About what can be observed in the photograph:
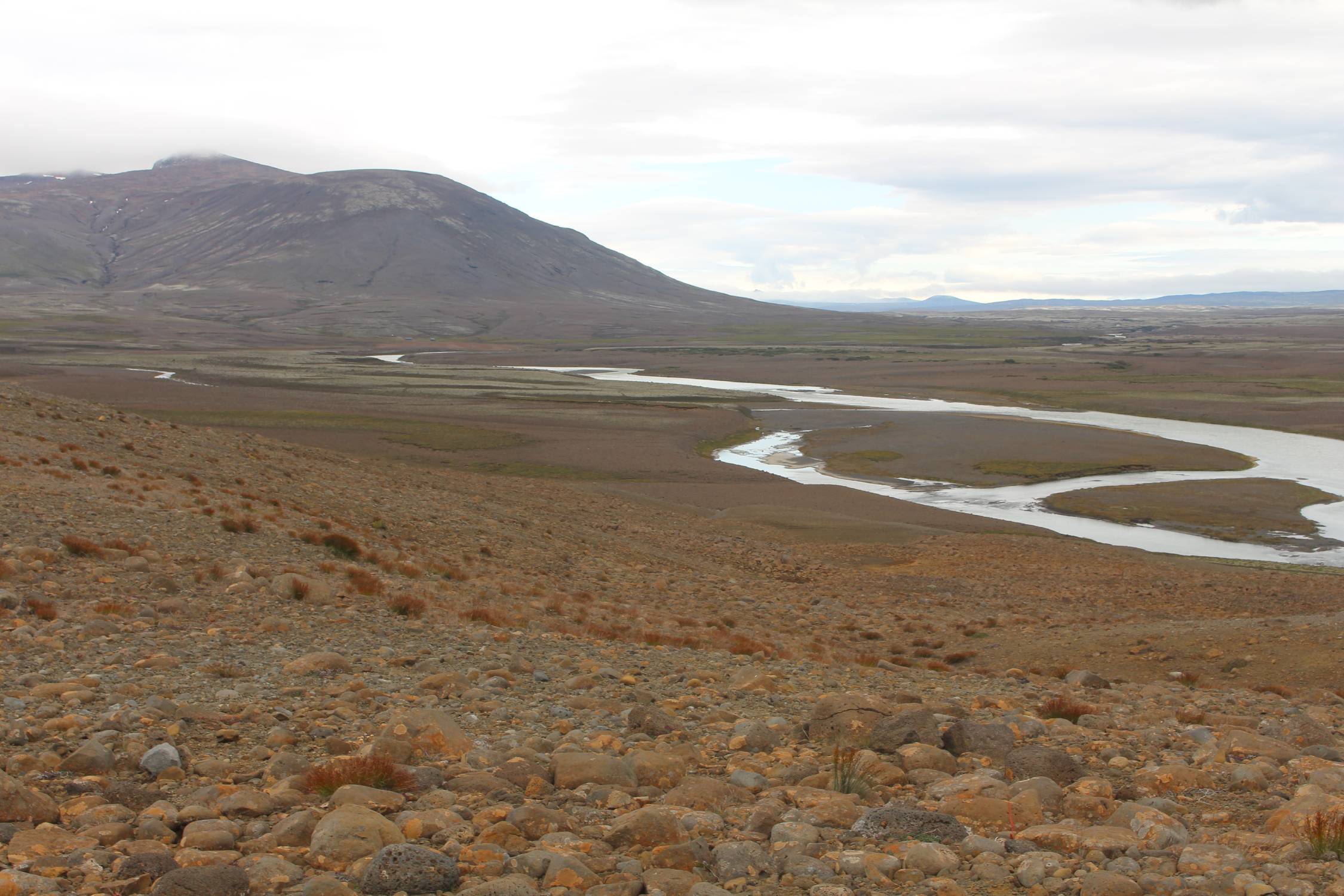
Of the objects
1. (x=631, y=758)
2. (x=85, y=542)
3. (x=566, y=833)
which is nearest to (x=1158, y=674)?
(x=631, y=758)

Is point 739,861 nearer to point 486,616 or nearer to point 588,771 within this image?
point 588,771

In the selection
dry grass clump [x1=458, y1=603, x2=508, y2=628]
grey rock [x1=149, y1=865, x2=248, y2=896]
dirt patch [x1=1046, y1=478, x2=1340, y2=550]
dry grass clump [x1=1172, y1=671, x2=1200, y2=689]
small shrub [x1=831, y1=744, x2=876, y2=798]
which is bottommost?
dirt patch [x1=1046, y1=478, x2=1340, y2=550]

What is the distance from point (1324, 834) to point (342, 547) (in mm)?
17784

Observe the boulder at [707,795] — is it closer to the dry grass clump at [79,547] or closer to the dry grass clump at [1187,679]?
the dry grass clump at [79,547]

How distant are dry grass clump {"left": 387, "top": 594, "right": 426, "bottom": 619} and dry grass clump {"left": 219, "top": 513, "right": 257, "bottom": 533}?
5.13m

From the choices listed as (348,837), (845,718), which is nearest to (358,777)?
(348,837)

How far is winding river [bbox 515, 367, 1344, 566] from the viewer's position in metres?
43.2

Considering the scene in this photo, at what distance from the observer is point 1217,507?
49.3 m

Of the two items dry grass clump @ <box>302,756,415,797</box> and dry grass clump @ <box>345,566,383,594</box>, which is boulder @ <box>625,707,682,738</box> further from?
dry grass clump @ <box>345,566,383,594</box>

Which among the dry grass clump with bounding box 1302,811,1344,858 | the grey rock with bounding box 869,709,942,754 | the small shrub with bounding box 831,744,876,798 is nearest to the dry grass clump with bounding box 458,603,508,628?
the grey rock with bounding box 869,709,942,754

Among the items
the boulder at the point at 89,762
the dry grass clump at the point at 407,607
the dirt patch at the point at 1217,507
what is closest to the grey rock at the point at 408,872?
the boulder at the point at 89,762

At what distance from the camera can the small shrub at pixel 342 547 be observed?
20.5m

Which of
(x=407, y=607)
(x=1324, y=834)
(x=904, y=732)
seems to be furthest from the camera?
(x=407, y=607)

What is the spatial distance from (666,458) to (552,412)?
22.4 meters
